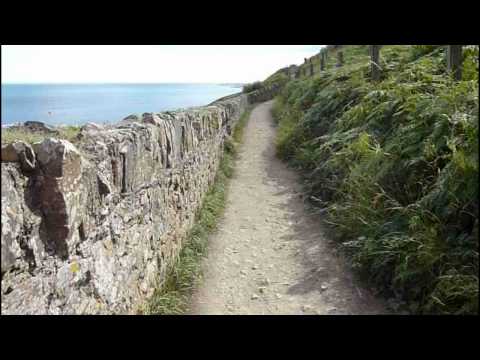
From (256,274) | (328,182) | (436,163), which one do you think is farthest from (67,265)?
(328,182)

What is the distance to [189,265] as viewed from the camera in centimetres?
474

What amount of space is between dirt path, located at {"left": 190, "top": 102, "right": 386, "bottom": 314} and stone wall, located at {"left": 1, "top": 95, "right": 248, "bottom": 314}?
0.72 m

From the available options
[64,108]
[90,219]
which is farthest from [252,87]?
[90,219]

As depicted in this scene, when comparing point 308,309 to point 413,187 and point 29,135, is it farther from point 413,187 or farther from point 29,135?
point 29,135

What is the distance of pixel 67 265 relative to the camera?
97.0 inches

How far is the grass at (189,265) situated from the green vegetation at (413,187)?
5.53 ft

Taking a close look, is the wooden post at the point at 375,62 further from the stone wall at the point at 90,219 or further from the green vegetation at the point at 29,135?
the green vegetation at the point at 29,135

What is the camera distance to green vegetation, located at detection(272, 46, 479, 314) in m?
3.39

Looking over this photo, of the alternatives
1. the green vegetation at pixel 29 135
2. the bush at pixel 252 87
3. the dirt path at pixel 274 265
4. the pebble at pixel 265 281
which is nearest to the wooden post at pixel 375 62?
the dirt path at pixel 274 265

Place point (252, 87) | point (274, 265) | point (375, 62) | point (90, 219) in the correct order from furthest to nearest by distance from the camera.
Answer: point (252, 87), point (375, 62), point (274, 265), point (90, 219)

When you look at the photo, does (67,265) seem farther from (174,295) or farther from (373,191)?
(373,191)

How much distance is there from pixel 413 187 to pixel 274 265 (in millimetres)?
1813

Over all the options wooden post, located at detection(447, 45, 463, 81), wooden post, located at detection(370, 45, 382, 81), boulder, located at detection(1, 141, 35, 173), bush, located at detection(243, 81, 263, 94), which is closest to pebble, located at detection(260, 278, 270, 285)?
boulder, located at detection(1, 141, 35, 173)

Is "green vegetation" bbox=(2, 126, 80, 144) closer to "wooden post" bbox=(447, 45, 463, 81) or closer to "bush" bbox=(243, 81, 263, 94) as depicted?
"wooden post" bbox=(447, 45, 463, 81)
